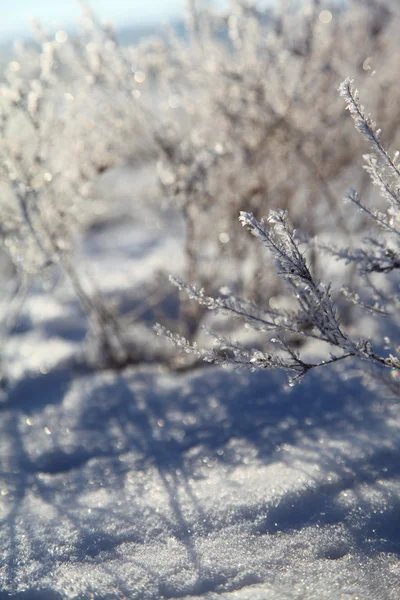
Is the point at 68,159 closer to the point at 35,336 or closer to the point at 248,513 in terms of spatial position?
the point at 35,336

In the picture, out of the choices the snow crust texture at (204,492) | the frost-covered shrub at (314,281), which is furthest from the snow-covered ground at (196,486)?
the frost-covered shrub at (314,281)

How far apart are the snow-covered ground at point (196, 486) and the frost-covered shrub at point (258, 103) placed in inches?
40.4

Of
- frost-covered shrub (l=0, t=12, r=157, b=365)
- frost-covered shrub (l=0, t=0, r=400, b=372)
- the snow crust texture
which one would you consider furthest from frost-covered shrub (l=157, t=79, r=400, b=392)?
frost-covered shrub (l=0, t=12, r=157, b=365)

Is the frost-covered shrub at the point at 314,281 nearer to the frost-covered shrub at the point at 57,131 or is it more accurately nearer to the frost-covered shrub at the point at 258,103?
the frost-covered shrub at the point at 258,103

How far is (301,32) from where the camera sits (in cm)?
299

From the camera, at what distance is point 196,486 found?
6.87ft

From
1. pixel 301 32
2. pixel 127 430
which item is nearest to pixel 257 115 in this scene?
pixel 301 32

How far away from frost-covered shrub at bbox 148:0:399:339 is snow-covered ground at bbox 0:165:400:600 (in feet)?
3.37

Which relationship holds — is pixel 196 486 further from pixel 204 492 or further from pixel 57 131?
pixel 57 131

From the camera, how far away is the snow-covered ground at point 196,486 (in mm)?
1611

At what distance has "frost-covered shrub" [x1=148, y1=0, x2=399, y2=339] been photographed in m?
2.95

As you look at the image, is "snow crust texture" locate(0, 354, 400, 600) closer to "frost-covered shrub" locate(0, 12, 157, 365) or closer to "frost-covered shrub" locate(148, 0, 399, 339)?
"frost-covered shrub" locate(0, 12, 157, 365)

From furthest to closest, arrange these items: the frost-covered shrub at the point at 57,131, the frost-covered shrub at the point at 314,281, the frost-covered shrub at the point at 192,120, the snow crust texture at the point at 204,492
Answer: the frost-covered shrub at the point at 192,120, the frost-covered shrub at the point at 57,131, the snow crust texture at the point at 204,492, the frost-covered shrub at the point at 314,281

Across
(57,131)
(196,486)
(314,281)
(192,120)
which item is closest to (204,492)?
(196,486)
